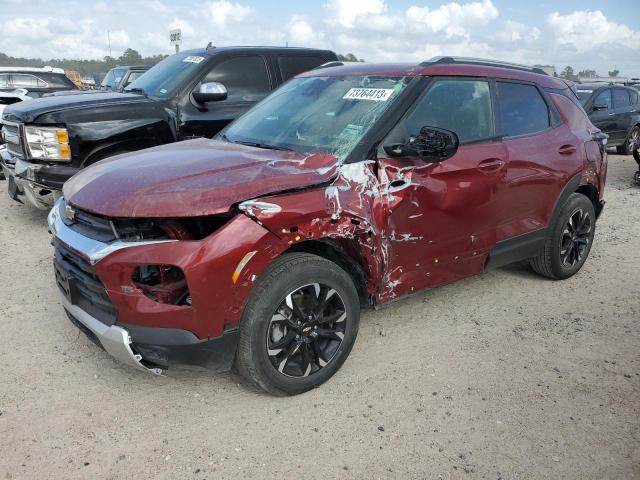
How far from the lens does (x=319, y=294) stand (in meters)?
2.99

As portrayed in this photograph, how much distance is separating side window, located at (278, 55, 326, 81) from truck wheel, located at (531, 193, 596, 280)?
145 inches

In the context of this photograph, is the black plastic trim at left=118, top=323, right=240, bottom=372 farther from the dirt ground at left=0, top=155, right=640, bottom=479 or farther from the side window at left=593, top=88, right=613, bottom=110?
→ the side window at left=593, top=88, right=613, bottom=110

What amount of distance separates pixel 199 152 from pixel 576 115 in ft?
11.1

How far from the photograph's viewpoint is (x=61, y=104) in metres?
5.39

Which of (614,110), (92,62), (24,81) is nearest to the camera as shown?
(614,110)

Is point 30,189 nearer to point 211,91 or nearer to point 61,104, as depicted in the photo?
point 61,104

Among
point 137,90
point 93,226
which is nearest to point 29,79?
point 137,90

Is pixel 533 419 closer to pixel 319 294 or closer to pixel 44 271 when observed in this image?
pixel 319 294

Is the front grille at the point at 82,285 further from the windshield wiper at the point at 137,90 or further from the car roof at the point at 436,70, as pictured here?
the windshield wiper at the point at 137,90

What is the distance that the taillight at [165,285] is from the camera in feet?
8.49

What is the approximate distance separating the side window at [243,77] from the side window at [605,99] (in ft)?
29.8

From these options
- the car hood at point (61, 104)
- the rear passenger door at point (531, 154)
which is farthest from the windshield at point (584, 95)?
the car hood at point (61, 104)

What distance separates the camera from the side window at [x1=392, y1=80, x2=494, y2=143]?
3.40m

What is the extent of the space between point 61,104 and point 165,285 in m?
3.71
